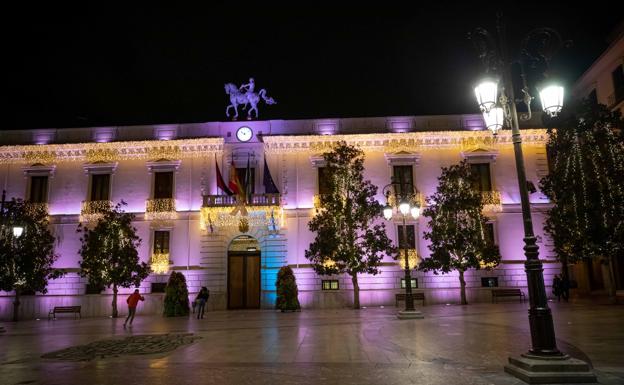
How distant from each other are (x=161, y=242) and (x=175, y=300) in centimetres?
492

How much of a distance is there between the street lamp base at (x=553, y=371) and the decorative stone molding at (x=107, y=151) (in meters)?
22.8

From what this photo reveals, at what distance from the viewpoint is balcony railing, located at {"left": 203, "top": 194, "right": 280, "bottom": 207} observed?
25.9 metres

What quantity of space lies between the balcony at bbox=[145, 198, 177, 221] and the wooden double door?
164 inches

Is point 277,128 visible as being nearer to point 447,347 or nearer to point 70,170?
point 70,170

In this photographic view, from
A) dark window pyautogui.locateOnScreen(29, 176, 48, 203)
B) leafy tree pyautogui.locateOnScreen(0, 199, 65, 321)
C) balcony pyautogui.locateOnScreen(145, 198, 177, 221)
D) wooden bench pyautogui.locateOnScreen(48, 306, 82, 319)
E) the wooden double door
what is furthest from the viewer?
dark window pyautogui.locateOnScreen(29, 176, 48, 203)

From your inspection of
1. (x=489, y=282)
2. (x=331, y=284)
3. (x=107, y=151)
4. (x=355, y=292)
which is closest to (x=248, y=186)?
(x=331, y=284)

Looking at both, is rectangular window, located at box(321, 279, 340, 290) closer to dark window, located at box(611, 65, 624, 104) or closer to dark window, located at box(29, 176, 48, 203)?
dark window, located at box(29, 176, 48, 203)

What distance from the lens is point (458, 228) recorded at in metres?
25.1

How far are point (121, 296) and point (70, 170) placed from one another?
8.47 metres

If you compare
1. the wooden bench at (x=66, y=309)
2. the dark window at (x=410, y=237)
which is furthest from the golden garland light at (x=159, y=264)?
the dark window at (x=410, y=237)

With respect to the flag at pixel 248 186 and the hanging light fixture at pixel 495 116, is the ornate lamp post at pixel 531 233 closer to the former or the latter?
the hanging light fixture at pixel 495 116

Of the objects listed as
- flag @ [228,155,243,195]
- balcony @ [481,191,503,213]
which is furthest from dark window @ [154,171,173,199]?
balcony @ [481,191,503,213]

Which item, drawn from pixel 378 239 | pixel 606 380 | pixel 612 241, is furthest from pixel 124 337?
pixel 612 241

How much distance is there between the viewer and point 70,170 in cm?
2847
